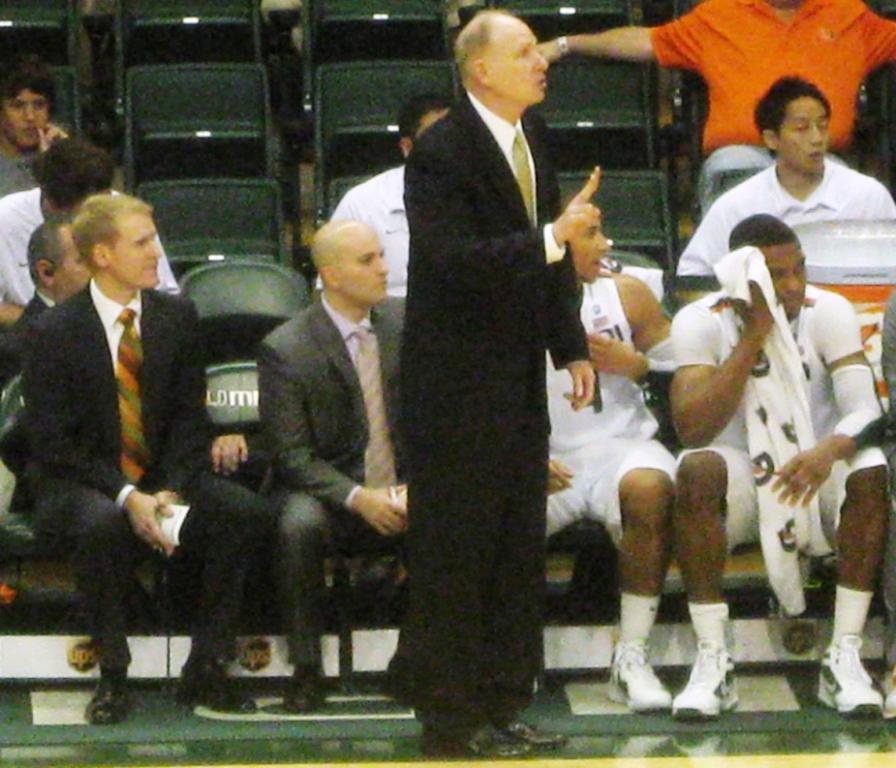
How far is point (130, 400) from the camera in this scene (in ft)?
18.8

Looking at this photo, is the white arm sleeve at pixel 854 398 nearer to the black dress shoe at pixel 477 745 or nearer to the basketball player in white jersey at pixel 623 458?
the basketball player in white jersey at pixel 623 458

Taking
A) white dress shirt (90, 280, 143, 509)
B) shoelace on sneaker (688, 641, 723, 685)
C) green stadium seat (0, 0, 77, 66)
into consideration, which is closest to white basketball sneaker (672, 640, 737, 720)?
Result: shoelace on sneaker (688, 641, 723, 685)

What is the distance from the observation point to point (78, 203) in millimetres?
6340

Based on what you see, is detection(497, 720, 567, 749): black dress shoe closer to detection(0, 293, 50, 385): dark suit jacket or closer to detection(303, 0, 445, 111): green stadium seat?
detection(0, 293, 50, 385): dark suit jacket

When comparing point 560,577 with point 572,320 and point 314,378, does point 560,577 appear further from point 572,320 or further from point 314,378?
point 572,320

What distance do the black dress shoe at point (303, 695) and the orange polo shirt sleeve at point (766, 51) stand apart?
2.54 m

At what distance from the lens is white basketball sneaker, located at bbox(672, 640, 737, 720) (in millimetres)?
5492

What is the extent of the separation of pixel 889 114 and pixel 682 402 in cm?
233

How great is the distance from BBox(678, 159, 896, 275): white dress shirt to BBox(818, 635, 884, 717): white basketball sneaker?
1351 mm

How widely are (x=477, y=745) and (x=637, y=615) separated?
611 mm

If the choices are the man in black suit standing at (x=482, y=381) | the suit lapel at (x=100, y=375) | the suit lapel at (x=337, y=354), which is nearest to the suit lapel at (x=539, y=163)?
the man in black suit standing at (x=482, y=381)

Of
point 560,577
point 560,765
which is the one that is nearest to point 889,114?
point 560,577

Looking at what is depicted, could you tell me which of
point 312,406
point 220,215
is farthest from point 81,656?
point 220,215

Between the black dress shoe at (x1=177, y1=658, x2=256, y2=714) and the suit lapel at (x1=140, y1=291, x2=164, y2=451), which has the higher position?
the suit lapel at (x1=140, y1=291, x2=164, y2=451)
